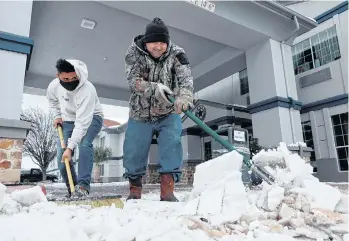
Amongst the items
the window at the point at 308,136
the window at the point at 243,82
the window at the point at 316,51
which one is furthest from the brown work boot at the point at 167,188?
the window at the point at 243,82

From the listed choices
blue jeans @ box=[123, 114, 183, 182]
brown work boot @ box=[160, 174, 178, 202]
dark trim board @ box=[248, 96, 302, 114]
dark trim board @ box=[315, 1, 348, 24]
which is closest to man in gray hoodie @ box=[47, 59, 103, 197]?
blue jeans @ box=[123, 114, 183, 182]

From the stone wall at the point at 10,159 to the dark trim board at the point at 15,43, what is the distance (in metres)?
1.12

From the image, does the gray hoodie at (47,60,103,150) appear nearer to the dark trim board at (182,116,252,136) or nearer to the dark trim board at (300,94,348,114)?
the dark trim board at (182,116,252,136)

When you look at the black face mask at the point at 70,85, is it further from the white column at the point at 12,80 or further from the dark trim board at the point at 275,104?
the dark trim board at the point at 275,104

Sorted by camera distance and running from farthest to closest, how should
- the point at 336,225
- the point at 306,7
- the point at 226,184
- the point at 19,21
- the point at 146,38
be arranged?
the point at 306,7 < the point at 19,21 < the point at 146,38 < the point at 226,184 < the point at 336,225

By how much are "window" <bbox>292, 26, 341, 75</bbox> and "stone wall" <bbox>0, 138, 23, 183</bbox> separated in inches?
289

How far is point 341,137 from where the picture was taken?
677 centimetres

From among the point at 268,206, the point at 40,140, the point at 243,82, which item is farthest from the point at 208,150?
the point at 40,140

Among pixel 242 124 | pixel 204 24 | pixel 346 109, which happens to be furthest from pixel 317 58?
pixel 204 24

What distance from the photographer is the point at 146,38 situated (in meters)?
2.28

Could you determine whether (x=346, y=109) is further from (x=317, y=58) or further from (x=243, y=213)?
(x=243, y=213)

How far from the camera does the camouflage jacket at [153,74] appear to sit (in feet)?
7.68

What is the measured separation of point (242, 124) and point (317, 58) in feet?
9.61

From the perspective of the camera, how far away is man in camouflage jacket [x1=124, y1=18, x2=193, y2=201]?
7.40 feet
